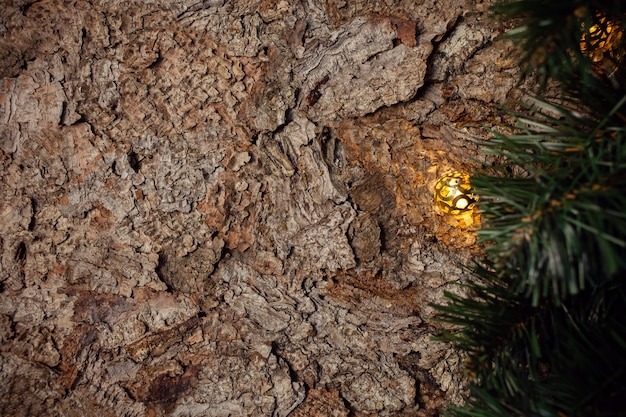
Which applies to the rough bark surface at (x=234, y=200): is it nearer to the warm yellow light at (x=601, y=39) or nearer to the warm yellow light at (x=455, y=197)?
the warm yellow light at (x=455, y=197)

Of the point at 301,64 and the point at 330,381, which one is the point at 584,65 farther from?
the point at 330,381

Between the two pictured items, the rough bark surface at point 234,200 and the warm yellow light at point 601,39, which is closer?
the warm yellow light at point 601,39

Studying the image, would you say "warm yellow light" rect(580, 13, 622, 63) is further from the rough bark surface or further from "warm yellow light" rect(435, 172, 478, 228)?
"warm yellow light" rect(435, 172, 478, 228)

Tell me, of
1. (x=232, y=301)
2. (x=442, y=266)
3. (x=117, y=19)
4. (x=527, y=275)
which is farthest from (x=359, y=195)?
(x=117, y=19)

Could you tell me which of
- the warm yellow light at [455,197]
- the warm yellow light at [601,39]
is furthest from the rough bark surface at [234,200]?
the warm yellow light at [601,39]

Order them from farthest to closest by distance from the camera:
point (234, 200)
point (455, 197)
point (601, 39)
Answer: point (234, 200), point (455, 197), point (601, 39)

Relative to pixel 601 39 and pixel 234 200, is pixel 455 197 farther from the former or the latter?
pixel 234 200

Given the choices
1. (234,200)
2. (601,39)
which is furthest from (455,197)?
(234,200)
